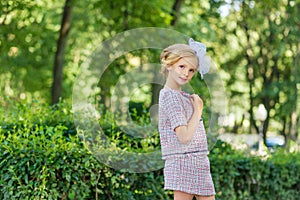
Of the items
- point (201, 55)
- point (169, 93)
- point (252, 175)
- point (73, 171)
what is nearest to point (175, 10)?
point (252, 175)

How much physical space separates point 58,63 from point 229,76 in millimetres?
12633

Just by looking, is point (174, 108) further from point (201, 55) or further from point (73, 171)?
point (73, 171)

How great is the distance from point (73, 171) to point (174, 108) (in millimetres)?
1830

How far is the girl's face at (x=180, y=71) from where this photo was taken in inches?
137

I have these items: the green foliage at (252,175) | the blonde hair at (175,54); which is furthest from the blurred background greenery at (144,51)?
the blonde hair at (175,54)

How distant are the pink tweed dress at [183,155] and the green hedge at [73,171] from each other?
60.8 inches

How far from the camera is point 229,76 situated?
883 inches

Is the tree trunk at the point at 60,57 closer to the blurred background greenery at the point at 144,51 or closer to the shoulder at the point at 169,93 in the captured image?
the blurred background greenery at the point at 144,51

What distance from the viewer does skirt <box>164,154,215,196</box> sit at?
11.2 ft

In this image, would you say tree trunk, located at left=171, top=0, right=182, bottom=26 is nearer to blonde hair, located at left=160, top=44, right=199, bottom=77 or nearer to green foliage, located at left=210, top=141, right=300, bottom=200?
green foliage, located at left=210, top=141, right=300, bottom=200

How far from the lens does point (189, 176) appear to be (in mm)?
3418

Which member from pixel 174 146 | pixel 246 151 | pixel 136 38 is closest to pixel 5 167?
pixel 174 146

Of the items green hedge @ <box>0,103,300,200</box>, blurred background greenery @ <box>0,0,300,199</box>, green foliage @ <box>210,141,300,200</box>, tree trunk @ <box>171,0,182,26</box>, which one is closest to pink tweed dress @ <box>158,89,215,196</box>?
blurred background greenery @ <box>0,0,300,199</box>

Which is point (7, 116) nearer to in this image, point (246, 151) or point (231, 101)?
point (246, 151)
